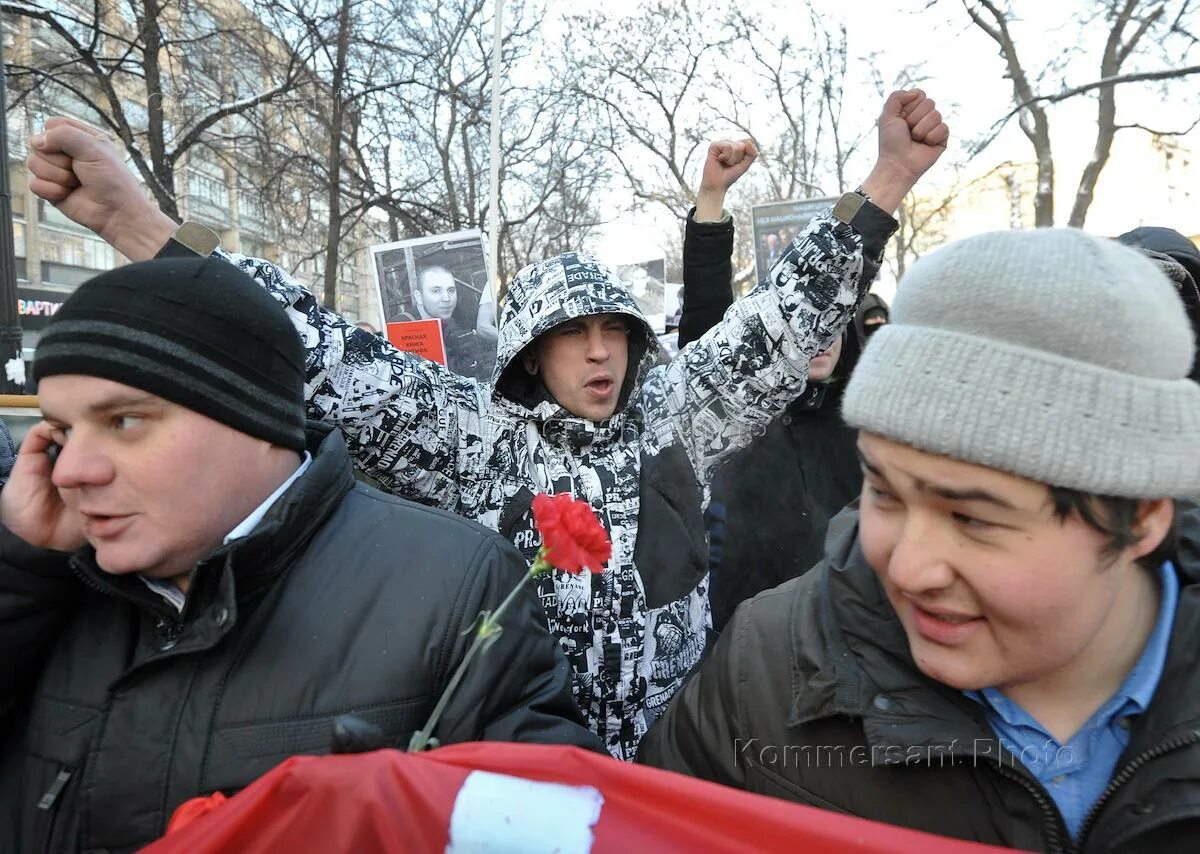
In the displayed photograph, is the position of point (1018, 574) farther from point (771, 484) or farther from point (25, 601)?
point (771, 484)

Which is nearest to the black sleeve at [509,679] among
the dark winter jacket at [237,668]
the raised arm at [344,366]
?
the dark winter jacket at [237,668]

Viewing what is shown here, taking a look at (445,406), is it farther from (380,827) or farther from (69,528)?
(380,827)

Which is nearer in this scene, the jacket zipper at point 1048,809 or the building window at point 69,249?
the jacket zipper at point 1048,809

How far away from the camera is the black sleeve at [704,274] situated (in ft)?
9.57

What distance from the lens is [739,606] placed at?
1513 mm

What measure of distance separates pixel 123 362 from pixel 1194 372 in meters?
2.57

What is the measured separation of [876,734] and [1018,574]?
311 mm

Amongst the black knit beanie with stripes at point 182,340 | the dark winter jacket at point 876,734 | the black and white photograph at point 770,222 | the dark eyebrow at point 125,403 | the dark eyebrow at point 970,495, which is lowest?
the dark winter jacket at point 876,734

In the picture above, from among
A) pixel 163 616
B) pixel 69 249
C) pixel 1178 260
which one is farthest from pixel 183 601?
pixel 69 249

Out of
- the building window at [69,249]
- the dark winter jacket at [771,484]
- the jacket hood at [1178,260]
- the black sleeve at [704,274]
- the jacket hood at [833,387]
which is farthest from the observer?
the building window at [69,249]

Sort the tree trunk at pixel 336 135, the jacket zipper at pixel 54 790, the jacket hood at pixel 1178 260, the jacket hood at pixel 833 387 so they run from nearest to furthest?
the jacket zipper at pixel 54 790 < the jacket hood at pixel 1178 260 < the jacket hood at pixel 833 387 < the tree trunk at pixel 336 135

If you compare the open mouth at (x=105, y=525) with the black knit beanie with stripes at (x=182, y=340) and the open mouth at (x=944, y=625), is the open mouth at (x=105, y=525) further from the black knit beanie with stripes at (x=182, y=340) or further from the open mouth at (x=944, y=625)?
the open mouth at (x=944, y=625)

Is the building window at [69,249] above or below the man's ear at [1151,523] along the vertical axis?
above

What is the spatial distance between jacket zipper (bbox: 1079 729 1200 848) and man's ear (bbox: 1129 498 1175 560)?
23cm
